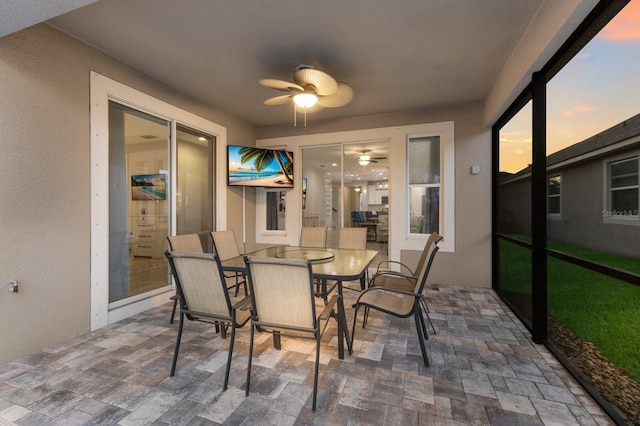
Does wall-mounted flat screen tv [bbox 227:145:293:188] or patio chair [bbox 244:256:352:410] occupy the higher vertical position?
wall-mounted flat screen tv [bbox 227:145:293:188]

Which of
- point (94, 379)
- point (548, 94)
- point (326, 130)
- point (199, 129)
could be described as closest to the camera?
point (94, 379)

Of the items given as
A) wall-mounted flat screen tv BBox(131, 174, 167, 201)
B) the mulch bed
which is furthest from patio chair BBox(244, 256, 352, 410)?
wall-mounted flat screen tv BBox(131, 174, 167, 201)

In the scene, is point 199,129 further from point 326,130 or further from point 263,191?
point 326,130

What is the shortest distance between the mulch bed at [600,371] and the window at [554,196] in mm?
1064

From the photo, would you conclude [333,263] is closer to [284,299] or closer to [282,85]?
[284,299]

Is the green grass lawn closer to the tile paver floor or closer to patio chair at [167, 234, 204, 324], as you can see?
the tile paver floor

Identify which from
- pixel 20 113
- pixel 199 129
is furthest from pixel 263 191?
pixel 20 113

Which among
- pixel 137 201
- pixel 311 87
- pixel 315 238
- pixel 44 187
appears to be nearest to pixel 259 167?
pixel 315 238

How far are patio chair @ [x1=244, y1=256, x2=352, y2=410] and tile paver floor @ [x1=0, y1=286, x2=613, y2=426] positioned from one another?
Answer: 0.78 feet

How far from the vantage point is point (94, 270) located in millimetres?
2811

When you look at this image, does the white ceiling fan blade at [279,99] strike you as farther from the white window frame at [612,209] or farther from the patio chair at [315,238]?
the white window frame at [612,209]

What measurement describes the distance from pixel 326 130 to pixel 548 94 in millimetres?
3398

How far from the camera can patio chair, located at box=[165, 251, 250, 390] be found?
1852mm

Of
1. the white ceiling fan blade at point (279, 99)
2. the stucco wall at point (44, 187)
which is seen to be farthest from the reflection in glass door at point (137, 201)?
the white ceiling fan blade at point (279, 99)
